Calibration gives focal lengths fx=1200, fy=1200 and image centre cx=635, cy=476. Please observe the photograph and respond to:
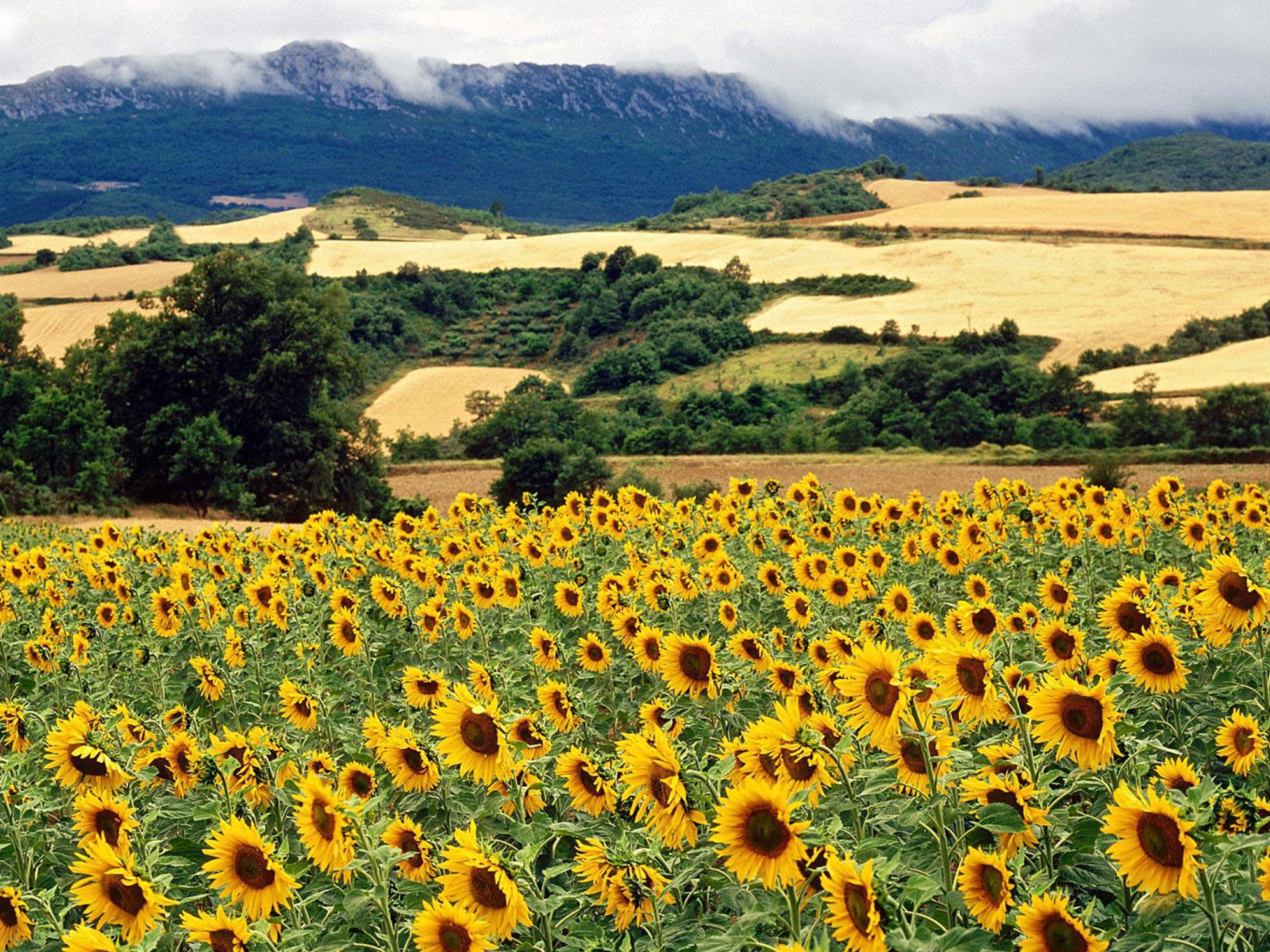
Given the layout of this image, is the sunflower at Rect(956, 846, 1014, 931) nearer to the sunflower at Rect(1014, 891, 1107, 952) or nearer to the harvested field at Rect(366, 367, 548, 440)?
the sunflower at Rect(1014, 891, 1107, 952)

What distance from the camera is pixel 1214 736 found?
430 centimetres

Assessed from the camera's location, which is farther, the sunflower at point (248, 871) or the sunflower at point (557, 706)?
the sunflower at point (557, 706)

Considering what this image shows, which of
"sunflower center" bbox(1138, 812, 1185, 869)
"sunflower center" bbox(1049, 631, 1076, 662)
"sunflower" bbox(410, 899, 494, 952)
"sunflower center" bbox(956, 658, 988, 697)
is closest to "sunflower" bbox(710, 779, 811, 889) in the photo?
"sunflower" bbox(410, 899, 494, 952)

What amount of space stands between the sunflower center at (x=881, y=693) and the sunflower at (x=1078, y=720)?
362 mm

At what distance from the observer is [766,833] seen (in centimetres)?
264

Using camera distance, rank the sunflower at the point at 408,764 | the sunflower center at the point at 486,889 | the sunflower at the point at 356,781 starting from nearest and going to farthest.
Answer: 1. the sunflower center at the point at 486,889
2. the sunflower at the point at 356,781
3. the sunflower at the point at 408,764

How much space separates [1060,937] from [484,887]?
1.32 meters

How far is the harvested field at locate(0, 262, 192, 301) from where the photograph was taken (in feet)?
281

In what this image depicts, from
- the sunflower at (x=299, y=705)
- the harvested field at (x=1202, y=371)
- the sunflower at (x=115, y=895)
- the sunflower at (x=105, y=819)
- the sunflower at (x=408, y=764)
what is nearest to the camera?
the sunflower at (x=115, y=895)

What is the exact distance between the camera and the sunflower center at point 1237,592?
4043mm

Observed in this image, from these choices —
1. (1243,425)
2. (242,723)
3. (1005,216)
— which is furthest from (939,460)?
(1005,216)

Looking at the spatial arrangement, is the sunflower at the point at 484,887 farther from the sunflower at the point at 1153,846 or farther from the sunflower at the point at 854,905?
the sunflower at the point at 1153,846

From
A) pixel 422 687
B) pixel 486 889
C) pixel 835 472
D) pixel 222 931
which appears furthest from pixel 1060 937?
pixel 835 472

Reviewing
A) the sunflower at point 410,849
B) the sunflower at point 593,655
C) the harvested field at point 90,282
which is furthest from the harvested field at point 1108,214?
the sunflower at point 410,849
